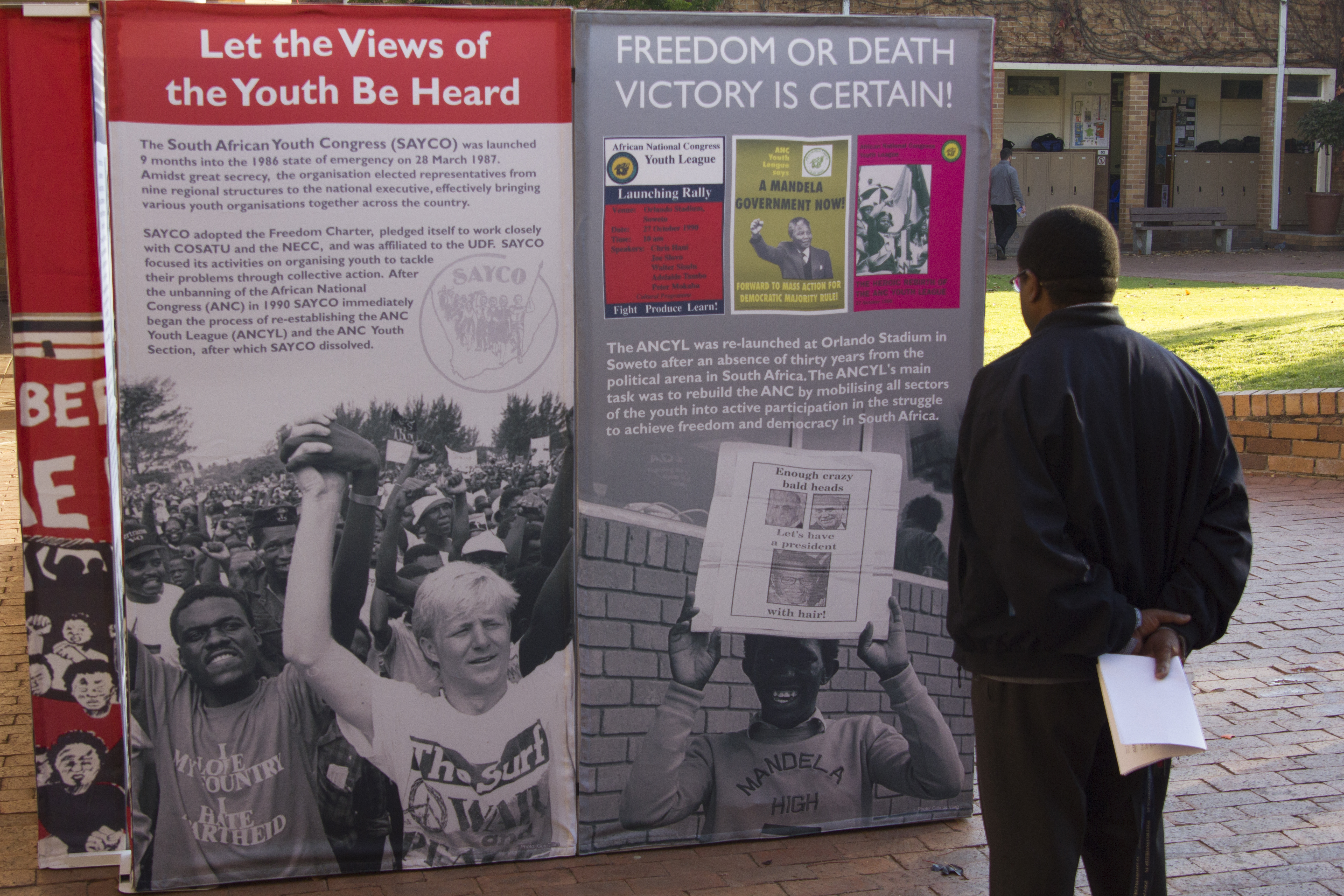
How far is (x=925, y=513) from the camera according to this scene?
358 centimetres

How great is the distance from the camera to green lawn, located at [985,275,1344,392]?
8.92m

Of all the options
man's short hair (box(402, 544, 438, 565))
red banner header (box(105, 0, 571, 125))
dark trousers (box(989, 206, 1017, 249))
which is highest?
dark trousers (box(989, 206, 1017, 249))

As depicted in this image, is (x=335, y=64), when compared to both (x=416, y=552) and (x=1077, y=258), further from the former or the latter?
(x=1077, y=258)

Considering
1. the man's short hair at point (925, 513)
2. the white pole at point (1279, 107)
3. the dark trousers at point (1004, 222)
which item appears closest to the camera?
the man's short hair at point (925, 513)

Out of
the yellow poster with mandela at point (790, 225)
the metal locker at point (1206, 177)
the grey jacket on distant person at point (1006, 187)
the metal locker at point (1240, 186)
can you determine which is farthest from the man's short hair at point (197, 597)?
the metal locker at point (1240, 186)

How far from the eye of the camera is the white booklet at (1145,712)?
2.30 metres

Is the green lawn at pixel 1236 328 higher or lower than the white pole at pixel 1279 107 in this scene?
Result: lower

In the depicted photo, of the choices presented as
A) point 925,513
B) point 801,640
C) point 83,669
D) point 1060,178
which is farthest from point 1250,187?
point 83,669

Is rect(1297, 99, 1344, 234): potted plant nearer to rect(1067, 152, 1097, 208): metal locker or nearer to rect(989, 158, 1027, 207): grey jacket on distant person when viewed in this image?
rect(1067, 152, 1097, 208): metal locker

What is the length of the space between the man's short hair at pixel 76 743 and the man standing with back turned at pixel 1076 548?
2303 mm

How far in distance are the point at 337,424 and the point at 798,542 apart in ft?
4.27

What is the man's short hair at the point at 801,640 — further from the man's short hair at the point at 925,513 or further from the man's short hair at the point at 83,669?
the man's short hair at the point at 83,669

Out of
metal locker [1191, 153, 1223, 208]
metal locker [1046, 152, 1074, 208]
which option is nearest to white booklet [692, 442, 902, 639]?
metal locker [1046, 152, 1074, 208]

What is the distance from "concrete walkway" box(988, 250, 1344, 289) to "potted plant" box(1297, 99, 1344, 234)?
1.45m
